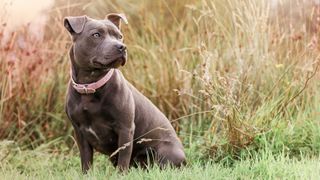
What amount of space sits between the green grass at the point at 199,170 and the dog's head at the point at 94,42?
2.56 feet

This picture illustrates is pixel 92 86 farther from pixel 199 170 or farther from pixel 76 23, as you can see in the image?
pixel 199 170

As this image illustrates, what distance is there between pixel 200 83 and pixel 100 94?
174cm

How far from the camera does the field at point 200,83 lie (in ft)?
20.1

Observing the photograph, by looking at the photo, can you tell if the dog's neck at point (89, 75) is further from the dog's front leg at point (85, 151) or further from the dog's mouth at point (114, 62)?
the dog's front leg at point (85, 151)

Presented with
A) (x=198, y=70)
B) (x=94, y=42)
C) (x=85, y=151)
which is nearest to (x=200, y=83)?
(x=198, y=70)

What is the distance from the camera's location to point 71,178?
18.0 feet

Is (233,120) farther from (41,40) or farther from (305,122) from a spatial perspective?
(41,40)

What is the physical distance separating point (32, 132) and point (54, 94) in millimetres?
445

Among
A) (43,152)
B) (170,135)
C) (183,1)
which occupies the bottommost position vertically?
(43,152)

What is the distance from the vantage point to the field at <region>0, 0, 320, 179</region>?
611 cm

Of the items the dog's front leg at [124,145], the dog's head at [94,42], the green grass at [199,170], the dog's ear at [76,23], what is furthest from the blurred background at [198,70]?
the dog's ear at [76,23]

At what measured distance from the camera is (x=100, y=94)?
5625 millimetres

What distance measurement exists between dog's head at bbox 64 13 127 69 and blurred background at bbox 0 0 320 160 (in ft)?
3.35

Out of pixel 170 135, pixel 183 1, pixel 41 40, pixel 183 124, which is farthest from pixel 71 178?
pixel 183 1
